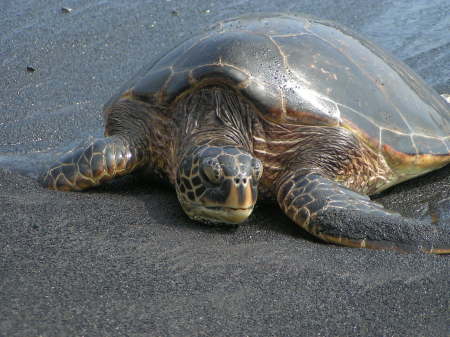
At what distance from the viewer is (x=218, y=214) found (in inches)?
132

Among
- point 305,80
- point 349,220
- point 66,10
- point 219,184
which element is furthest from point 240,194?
point 66,10

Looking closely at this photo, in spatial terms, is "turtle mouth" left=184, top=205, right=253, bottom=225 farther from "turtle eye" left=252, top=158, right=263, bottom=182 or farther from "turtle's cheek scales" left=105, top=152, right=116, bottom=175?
"turtle's cheek scales" left=105, top=152, right=116, bottom=175

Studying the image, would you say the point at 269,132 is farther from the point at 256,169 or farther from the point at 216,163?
the point at 216,163

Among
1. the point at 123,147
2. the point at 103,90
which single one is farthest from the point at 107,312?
the point at 103,90

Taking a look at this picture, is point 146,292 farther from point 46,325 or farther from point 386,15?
point 386,15

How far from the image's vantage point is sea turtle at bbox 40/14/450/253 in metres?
3.34

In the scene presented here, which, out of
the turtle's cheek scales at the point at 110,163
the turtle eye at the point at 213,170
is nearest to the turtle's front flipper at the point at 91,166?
the turtle's cheek scales at the point at 110,163

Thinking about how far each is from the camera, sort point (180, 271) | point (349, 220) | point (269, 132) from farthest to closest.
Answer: point (269, 132) < point (349, 220) < point (180, 271)

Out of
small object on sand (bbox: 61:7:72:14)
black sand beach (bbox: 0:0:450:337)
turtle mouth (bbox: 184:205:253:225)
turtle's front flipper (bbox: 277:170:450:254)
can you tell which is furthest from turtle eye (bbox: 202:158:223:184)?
small object on sand (bbox: 61:7:72:14)

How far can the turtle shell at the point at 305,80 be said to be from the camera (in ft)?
12.2

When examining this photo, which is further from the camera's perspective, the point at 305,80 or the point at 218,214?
the point at 305,80

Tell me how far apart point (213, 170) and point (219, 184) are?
84 millimetres

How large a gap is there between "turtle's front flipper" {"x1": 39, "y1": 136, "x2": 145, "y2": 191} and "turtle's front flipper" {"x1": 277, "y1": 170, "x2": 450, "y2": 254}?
3.38 feet

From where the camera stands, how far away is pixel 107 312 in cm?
243
